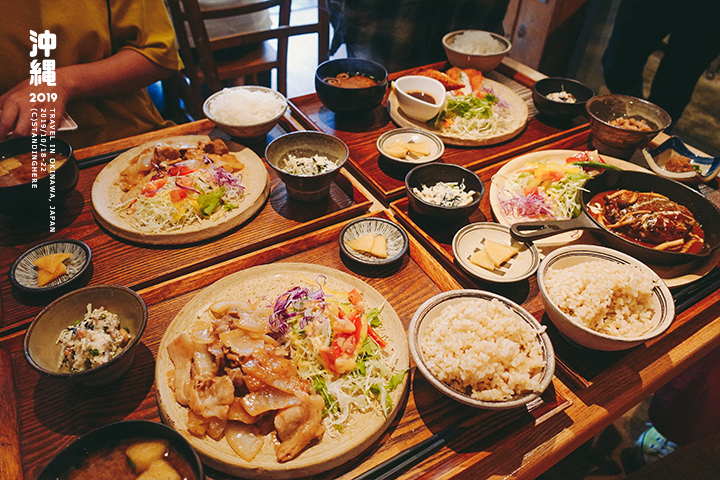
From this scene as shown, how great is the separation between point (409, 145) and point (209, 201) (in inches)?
57.9

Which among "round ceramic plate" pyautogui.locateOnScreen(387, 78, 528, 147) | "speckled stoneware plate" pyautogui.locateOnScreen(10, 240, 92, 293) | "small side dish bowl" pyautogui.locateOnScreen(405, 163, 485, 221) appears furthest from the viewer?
"round ceramic plate" pyautogui.locateOnScreen(387, 78, 528, 147)

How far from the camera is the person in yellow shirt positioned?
8.70 ft

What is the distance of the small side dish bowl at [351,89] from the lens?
10.7 ft

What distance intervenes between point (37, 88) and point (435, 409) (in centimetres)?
311

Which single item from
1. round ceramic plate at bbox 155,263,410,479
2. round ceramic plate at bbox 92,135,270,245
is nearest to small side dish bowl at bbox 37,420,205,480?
round ceramic plate at bbox 155,263,410,479

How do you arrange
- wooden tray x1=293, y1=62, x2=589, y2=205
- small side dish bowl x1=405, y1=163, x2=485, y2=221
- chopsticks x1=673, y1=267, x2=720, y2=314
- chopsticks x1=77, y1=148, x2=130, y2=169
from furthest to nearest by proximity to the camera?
wooden tray x1=293, y1=62, x2=589, y2=205
chopsticks x1=77, y1=148, x2=130, y2=169
small side dish bowl x1=405, y1=163, x2=485, y2=221
chopsticks x1=673, y1=267, x2=720, y2=314

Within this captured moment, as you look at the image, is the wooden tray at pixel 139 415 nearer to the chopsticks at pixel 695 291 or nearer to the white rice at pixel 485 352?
the white rice at pixel 485 352

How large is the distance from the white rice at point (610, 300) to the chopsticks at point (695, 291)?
477 mm

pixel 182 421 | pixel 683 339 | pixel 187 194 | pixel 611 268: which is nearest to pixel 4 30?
pixel 187 194

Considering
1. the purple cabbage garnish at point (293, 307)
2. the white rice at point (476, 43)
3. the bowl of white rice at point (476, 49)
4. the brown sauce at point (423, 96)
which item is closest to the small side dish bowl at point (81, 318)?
the purple cabbage garnish at point (293, 307)

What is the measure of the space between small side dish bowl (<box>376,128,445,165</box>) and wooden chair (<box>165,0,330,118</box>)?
7.25ft

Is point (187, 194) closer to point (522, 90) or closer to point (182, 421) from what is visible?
point (182, 421)

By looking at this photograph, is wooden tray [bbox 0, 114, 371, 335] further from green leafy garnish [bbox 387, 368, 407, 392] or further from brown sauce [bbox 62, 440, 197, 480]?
green leafy garnish [bbox 387, 368, 407, 392]

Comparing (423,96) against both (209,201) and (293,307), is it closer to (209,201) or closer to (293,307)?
(209,201)
